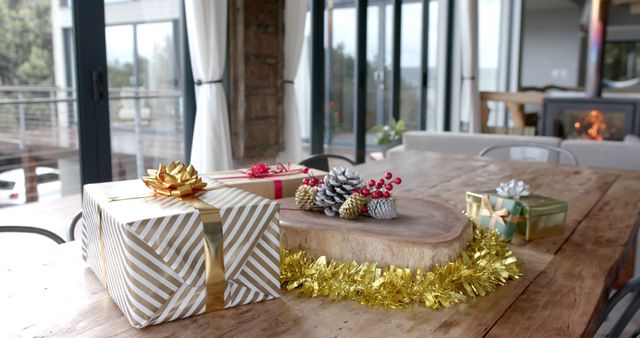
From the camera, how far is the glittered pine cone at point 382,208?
1147 mm

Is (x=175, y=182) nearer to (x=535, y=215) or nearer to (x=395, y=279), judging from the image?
(x=395, y=279)

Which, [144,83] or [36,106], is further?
[144,83]

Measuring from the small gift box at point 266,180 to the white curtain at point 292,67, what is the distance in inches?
118

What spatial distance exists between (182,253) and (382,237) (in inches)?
14.1

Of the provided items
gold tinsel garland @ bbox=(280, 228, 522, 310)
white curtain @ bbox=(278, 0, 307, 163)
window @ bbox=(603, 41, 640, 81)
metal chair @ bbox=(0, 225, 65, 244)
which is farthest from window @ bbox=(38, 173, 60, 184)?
window @ bbox=(603, 41, 640, 81)

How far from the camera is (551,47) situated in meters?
9.51

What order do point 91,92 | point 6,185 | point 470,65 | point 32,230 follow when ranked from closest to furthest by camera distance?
1. point 32,230
2. point 91,92
3. point 6,185
4. point 470,65

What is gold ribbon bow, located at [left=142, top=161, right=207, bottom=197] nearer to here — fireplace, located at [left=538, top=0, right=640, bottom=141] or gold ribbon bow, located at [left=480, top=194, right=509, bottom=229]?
gold ribbon bow, located at [left=480, top=194, right=509, bottom=229]

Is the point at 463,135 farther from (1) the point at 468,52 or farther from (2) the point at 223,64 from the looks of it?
(1) the point at 468,52

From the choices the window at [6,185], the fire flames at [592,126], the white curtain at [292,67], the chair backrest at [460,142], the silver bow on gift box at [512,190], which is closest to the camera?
the silver bow on gift box at [512,190]

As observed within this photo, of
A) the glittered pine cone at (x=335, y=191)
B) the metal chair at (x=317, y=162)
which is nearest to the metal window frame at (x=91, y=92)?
the metal chair at (x=317, y=162)

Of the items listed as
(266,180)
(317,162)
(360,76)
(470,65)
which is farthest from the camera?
(470,65)

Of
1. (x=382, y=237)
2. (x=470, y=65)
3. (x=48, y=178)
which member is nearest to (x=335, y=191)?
(x=382, y=237)

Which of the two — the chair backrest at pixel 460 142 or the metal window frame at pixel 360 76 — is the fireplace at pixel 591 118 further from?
the chair backrest at pixel 460 142
